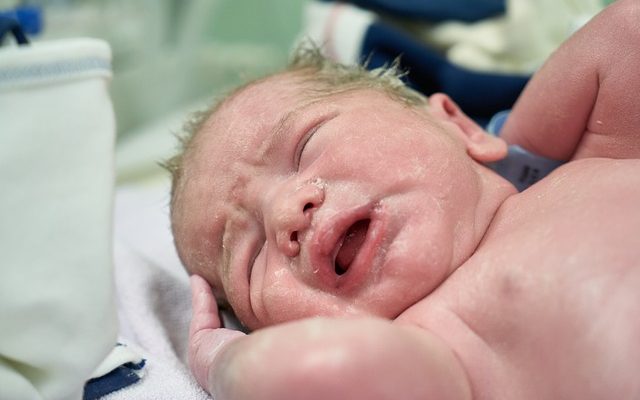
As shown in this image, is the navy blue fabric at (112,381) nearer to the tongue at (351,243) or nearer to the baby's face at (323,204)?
the baby's face at (323,204)

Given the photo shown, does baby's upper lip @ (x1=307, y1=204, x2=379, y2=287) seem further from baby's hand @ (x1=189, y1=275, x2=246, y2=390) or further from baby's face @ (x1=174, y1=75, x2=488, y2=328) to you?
baby's hand @ (x1=189, y1=275, x2=246, y2=390)

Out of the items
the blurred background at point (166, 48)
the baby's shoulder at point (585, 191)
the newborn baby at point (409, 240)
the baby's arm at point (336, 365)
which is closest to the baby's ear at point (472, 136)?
the newborn baby at point (409, 240)

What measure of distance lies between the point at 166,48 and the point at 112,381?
4.15 ft

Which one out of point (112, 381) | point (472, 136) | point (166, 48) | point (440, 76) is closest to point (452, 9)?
point (440, 76)

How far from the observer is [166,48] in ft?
6.34

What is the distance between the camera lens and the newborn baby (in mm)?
663

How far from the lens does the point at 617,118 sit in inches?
39.0

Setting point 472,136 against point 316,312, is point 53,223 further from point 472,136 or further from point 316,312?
point 472,136

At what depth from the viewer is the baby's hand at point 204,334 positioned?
81 centimetres

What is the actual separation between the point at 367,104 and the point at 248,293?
0.27 metres

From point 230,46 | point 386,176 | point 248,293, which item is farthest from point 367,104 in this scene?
point 230,46

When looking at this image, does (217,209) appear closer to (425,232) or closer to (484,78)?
(425,232)

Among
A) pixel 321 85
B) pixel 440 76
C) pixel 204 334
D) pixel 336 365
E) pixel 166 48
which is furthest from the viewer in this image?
pixel 166 48

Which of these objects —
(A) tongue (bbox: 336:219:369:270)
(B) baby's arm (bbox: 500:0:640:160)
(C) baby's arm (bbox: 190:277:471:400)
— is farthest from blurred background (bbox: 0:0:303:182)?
(C) baby's arm (bbox: 190:277:471:400)
